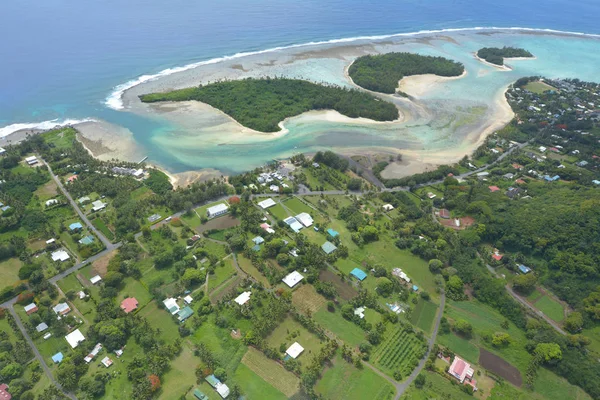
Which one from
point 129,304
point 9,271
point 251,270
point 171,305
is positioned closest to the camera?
point 171,305

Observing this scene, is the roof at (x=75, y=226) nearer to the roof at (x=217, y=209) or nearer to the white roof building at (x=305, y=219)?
the roof at (x=217, y=209)

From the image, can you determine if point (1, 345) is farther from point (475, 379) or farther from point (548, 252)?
point (548, 252)

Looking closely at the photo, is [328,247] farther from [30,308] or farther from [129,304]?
[30,308]

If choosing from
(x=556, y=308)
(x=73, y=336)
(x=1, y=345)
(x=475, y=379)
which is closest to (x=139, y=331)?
(x=73, y=336)

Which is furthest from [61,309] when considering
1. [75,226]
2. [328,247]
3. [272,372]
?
[328,247]

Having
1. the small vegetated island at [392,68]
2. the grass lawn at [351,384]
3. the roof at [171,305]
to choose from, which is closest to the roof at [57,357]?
the roof at [171,305]
